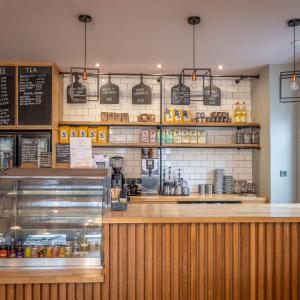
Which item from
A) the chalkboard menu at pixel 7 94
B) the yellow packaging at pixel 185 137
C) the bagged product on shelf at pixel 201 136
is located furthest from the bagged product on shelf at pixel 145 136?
the chalkboard menu at pixel 7 94

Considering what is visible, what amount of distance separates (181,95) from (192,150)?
1.12m

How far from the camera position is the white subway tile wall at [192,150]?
5156 millimetres

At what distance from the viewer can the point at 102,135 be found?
16.0ft

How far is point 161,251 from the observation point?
228 centimetres

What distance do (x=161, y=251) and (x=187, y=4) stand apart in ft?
7.04

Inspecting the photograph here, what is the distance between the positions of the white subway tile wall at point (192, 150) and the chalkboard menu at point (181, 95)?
24cm

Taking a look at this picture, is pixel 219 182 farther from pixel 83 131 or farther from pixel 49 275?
pixel 49 275

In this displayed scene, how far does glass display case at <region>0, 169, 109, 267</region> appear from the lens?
2.29 m

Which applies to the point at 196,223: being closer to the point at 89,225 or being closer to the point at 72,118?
the point at 89,225

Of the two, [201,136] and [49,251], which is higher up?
[201,136]

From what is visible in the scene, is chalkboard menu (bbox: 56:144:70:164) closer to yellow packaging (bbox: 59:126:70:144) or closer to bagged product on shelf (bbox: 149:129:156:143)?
yellow packaging (bbox: 59:126:70:144)

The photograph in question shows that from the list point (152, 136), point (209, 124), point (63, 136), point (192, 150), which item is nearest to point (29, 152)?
point (63, 136)

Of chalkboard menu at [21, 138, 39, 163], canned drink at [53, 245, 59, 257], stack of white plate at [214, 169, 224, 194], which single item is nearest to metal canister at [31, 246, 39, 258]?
canned drink at [53, 245, 59, 257]

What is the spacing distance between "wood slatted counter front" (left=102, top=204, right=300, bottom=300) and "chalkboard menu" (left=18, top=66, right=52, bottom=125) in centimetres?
257
